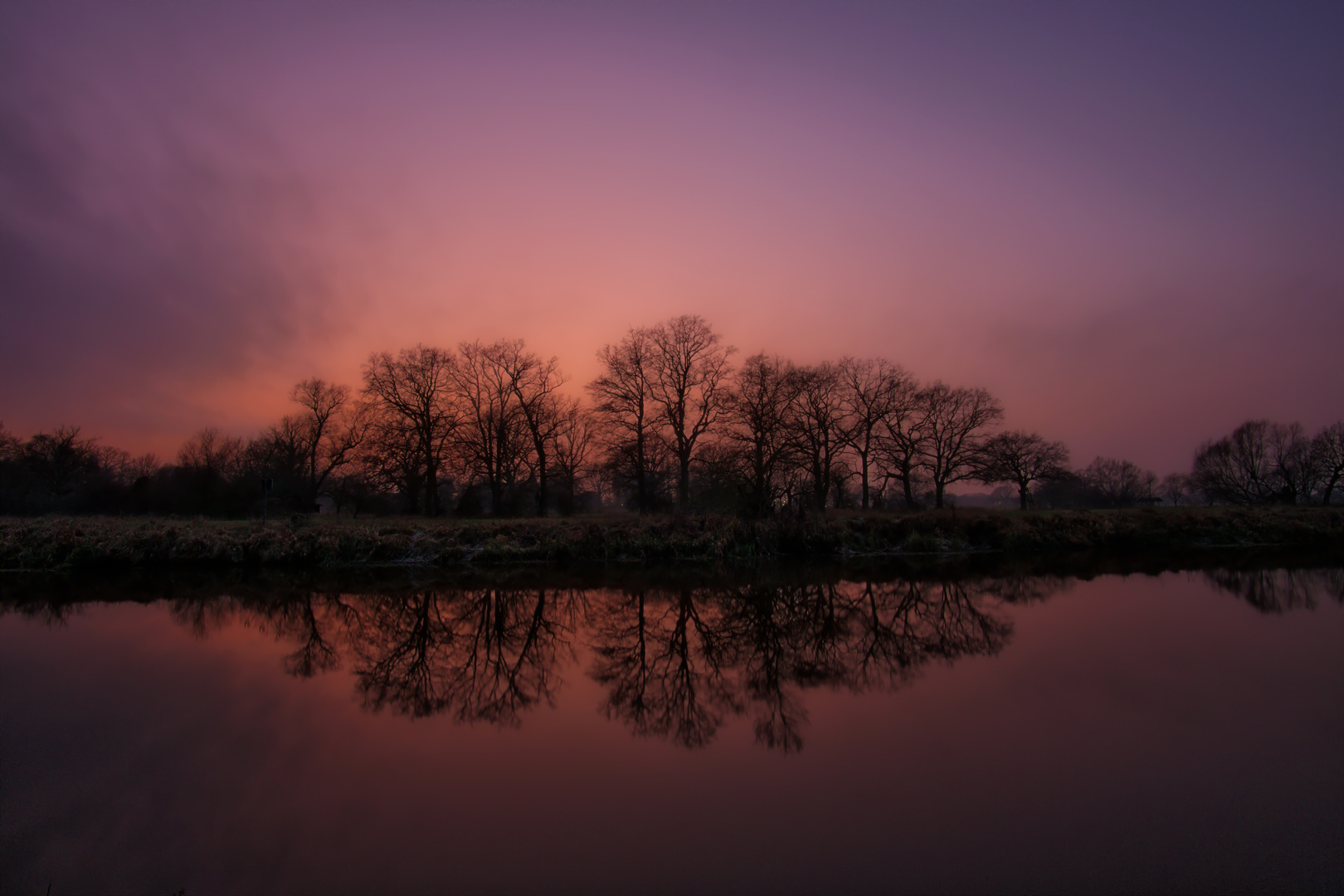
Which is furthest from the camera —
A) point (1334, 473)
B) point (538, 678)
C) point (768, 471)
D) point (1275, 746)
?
point (1334, 473)

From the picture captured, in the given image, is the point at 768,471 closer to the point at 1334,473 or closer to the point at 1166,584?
the point at 1166,584

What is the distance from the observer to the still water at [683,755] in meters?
3.37

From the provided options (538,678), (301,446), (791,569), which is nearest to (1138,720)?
(538,678)

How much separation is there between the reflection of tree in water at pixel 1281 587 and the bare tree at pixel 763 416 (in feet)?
50.2

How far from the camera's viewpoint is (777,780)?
4.32 m

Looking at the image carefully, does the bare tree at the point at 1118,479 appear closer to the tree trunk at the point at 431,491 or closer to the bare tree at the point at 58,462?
the tree trunk at the point at 431,491

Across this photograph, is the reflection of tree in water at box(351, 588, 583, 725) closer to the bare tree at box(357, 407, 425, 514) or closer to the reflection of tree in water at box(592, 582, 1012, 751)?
the reflection of tree in water at box(592, 582, 1012, 751)

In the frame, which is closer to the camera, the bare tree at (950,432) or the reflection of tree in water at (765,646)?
the reflection of tree in water at (765,646)

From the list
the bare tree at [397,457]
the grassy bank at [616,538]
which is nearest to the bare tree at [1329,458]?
the grassy bank at [616,538]

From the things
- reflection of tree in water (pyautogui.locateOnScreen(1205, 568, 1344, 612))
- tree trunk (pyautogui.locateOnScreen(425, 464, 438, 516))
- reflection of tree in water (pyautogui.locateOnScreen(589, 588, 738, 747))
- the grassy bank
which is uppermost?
tree trunk (pyautogui.locateOnScreen(425, 464, 438, 516))

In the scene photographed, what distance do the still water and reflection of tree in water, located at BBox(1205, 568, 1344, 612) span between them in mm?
694

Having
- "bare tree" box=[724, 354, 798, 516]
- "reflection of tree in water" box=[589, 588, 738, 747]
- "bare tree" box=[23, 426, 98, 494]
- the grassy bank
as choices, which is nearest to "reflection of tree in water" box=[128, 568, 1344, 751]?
"reflection of tree in water" box=[589, 588, 738, 747]

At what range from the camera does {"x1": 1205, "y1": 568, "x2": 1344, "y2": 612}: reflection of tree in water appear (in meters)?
10.7

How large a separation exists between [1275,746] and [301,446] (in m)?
52.4
